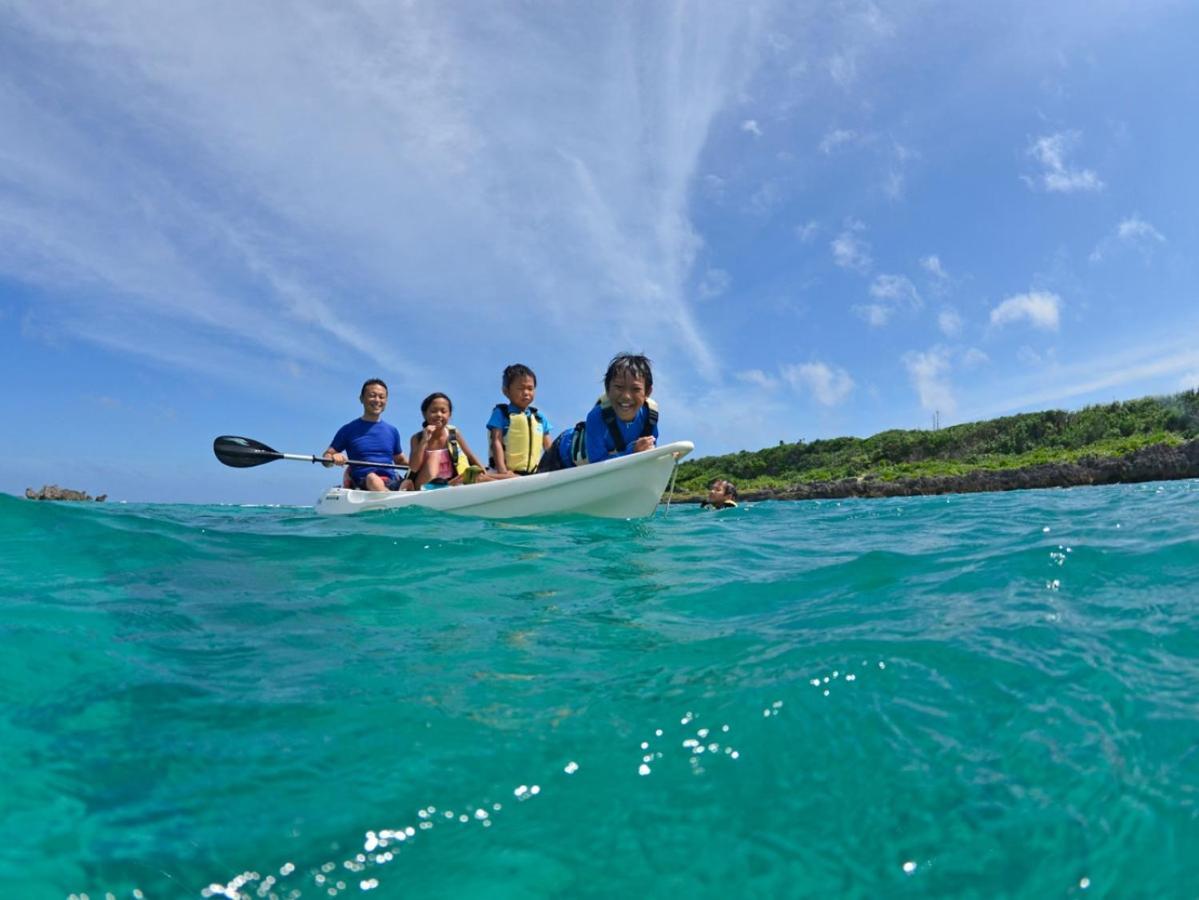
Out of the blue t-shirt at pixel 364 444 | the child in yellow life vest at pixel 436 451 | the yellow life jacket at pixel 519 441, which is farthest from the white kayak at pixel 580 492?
the blue t-shirt at pixel 364 444

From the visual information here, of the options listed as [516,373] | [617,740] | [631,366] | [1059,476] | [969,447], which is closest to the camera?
[617,740]

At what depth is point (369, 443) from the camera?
10.7 meters

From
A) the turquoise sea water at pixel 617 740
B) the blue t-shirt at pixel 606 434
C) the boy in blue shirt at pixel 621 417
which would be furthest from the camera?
the blue t-shirt at pixel 606 434

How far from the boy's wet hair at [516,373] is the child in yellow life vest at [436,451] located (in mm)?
887

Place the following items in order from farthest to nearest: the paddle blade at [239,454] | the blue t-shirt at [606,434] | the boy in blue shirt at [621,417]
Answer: the paddle blade at [239,454] < the blue t-shirt at [606,434] < the boy in blue shirt at [621,417]

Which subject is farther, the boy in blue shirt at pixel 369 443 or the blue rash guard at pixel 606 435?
the boy in blue shirt at pixel 369 443

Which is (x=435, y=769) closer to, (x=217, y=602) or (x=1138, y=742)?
(x=1138, y=742)

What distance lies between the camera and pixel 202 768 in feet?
6.12

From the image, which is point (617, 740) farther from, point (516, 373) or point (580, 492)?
point (516, 373)

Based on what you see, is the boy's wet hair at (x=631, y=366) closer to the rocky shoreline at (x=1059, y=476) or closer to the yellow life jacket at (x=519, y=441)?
the yellow life jacket at (x=519, y=441)

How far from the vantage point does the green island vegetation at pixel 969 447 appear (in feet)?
99.5


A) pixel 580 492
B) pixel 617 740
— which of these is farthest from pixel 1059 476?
pixel 617 740

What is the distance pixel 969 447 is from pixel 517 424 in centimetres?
3398

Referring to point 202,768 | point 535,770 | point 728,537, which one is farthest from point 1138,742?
point 728,537
